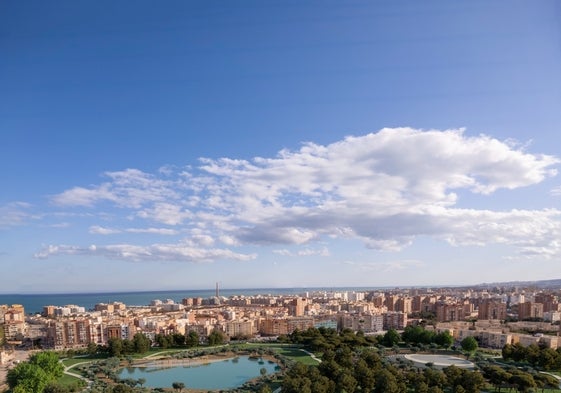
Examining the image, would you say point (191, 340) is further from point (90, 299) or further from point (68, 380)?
point (90, 299)

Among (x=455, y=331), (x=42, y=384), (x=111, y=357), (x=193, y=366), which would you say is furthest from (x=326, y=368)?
(x=455, y=331)

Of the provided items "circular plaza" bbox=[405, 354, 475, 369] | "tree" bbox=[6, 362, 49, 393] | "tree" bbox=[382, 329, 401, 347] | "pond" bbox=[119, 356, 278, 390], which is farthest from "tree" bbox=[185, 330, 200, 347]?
"circular plaza" bbox=[405, 354, 475, 369]

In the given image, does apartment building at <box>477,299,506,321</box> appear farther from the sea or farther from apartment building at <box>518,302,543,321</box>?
the sea

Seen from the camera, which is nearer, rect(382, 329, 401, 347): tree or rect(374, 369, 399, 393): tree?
rect(374, 369, 399, 393): tree

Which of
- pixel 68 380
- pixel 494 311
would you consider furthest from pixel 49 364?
pixel 494 311

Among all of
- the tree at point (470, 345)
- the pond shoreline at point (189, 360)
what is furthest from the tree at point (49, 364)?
the tree at point (470, 345)

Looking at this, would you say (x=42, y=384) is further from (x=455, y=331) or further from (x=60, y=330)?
(x=455, y=331)

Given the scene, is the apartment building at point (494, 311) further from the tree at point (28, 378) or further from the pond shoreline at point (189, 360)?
the tree at point (28, 378)
